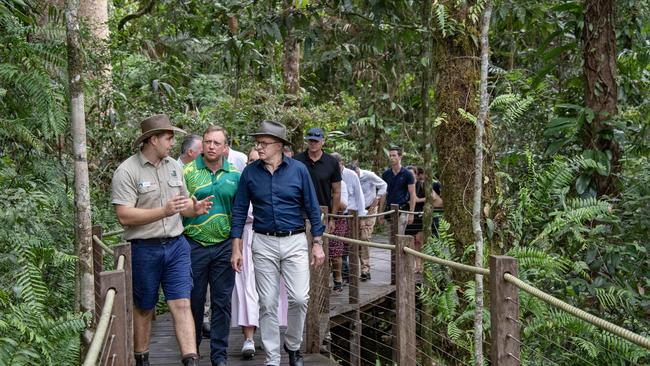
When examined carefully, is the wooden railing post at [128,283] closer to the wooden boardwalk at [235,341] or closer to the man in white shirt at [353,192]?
the wooden boardwalk at [235,341]

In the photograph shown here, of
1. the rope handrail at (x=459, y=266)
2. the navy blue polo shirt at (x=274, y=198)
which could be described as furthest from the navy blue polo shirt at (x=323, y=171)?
the rope handrail at (x=459, y=266)

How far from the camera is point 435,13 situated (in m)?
7.68

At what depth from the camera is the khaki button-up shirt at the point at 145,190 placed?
6.05 metres

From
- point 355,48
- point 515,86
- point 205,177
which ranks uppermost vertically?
point 355,48

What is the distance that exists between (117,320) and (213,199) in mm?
2447

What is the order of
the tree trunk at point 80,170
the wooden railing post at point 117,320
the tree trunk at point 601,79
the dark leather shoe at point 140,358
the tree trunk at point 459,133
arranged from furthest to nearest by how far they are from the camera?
the tree trunk at point 601,79 < the tree trunk at point 459,133 < the tree trunk at point 80,170 < the dark leather shoe at point 140,358 < the wooden railing post at point 117,320

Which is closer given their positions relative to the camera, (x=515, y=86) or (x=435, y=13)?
(x=435, y=13)

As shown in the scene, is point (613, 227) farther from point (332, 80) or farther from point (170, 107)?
point (332, 80)

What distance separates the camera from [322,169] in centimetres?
1004

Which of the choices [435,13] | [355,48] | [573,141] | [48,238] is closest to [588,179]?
[573,141]

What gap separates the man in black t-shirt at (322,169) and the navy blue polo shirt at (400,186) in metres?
4.60

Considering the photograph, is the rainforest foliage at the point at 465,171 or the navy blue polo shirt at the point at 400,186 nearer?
the rainforest foliage at the point at 465,171

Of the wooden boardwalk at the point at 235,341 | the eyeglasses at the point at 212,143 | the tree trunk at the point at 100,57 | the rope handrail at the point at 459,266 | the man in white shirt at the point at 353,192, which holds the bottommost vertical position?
the wooden boardwalk at the point at 235,341

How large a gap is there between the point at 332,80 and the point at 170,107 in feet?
22.5
